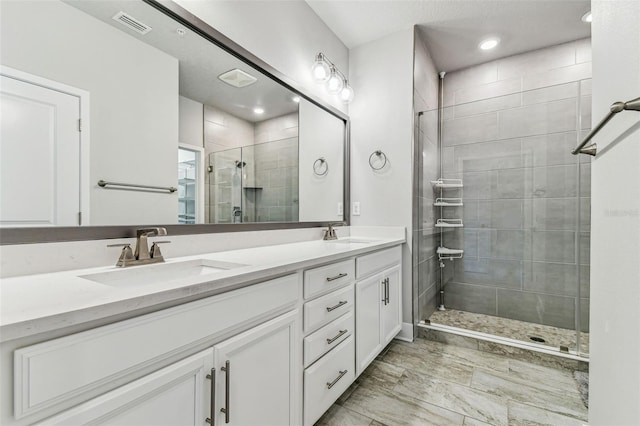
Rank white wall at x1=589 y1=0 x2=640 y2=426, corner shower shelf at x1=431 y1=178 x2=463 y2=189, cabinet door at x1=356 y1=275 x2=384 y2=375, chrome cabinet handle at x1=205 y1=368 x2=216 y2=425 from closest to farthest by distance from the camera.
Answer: white wall at x1=589 y1=0 x2=640 y2=426 → chrome cabinet handle at x1=205 y1=368 x2=216 y2=425 → cabinet door at x1=356 y1=275 x2=384 y2=375 → corner shower shelf at x1=431 y1=178 x2=463 y2=189

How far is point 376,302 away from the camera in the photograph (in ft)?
6.00

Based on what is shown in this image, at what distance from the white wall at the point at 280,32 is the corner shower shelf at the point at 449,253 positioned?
1.72 m

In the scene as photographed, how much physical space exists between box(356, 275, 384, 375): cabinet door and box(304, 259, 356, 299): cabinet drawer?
0.49ft

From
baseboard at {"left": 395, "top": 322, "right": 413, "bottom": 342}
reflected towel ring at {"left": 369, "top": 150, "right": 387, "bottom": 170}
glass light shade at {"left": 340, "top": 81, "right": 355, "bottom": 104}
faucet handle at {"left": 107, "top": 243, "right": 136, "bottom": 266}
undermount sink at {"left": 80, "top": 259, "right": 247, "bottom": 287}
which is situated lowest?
baseboard at {"left": 395, "top": 322, "right": 413, "bottom": 342}

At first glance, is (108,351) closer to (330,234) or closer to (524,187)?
(330,234)

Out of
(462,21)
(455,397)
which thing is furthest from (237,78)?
(455,397)

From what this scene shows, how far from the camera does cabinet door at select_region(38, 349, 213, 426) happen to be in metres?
0.59

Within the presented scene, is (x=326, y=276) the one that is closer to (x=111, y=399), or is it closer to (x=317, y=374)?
(x=317, y=374)

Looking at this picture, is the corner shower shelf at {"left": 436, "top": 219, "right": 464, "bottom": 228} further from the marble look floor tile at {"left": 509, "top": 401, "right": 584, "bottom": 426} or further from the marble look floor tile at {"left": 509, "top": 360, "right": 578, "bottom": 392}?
the marble look floor tile at {"left": 509, "top": 401, "right": 584, "bottom": 426}

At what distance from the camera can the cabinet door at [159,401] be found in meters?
0.59

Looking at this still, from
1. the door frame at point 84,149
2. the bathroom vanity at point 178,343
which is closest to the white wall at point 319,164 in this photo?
the bathroom vanity at point 178,343

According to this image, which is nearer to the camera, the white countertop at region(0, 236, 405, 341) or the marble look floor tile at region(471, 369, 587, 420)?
the white countertop at region(0, 236, 405, 341)

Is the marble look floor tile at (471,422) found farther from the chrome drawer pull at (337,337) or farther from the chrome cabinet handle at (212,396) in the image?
the chrome cabinet handle at (212,396)

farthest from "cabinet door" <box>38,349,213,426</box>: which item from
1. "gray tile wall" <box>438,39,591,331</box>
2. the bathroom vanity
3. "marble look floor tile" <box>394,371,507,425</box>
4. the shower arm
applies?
"gray tile wall" <box>438,39,591,331</box>
